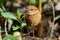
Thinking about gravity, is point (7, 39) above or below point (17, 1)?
below

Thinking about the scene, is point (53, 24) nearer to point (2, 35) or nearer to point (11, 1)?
point (2, 35)

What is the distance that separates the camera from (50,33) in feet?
5.54

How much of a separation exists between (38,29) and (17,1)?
65cm

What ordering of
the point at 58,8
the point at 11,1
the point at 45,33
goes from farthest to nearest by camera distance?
the point at 11,1 < the point at 58,8 < the point at 45,33

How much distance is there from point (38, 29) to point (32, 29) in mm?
57

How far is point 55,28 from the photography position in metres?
1.77

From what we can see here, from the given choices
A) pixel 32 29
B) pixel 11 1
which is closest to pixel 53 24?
pixel 32 29

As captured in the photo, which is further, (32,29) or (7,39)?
(32,29)

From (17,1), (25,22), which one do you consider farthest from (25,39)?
(17,1)

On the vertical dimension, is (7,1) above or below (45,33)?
above

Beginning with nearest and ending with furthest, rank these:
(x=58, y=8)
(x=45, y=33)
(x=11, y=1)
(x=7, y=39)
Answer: (x=7, y=39)
(x=45, y=33)
(x=58, y=8)
(x=11, y=1)

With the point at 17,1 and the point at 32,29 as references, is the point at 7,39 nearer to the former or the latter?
the point at 32,29

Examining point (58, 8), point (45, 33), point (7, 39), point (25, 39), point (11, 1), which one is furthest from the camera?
point (11, 1)

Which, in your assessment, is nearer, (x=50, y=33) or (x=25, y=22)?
(x=25, y=22)
